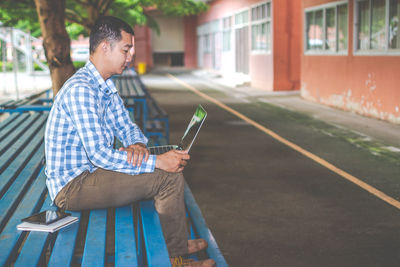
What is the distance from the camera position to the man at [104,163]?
3295 mm

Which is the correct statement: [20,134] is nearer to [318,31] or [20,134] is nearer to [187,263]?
[187,263]

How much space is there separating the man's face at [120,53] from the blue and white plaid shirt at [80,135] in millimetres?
121

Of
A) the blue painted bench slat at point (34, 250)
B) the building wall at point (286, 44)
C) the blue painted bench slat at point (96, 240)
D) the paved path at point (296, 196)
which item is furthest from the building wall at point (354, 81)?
the blue painted bench slat at point (34, 250)

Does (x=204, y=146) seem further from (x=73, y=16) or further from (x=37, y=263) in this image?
(x=73, y=16)

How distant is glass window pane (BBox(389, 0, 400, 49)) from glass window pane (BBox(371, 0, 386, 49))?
301 millimetres

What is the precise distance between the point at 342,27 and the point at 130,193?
11.8m

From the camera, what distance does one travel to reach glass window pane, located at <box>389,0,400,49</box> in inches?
437

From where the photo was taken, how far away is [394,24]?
11250 mm

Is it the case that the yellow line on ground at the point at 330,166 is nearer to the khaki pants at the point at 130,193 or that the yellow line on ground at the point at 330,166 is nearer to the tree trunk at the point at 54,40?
the khaki pants at the point at 130,193

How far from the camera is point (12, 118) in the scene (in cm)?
742

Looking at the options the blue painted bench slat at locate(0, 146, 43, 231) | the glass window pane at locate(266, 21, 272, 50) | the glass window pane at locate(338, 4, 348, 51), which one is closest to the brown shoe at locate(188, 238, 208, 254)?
the blue painted bench slat at locate(0, 146, 43, 231)

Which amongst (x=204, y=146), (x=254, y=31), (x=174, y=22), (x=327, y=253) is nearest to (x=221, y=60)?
(x=254, y=31)

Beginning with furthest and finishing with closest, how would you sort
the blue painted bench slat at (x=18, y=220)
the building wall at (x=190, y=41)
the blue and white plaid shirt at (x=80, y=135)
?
1. the building wall at (x=190, y=41)
2. the blue and white plaid shirt at (x=80, y=135)
3. the blue painted bench slat at (x=18, y=220)

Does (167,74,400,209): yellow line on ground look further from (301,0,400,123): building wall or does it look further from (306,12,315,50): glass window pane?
(306,12,315,50): glass window pane
